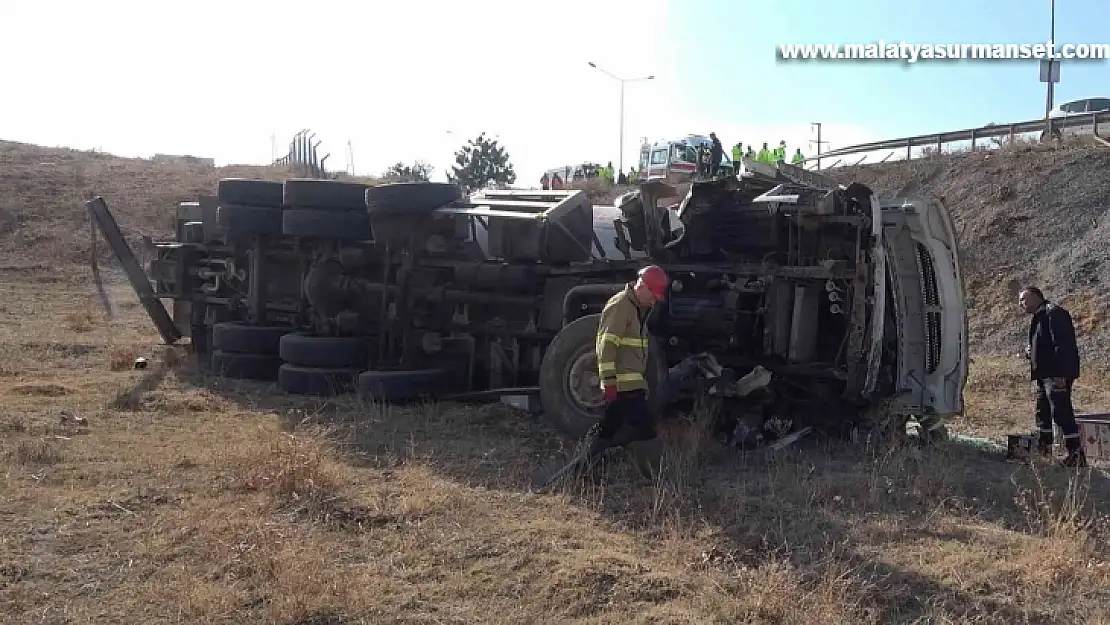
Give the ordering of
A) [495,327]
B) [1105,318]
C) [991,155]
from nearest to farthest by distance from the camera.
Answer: [495,327] < [1105,318] < [991,155]

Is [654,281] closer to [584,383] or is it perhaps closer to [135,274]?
[584,383]

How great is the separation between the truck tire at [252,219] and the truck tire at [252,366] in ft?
3.88

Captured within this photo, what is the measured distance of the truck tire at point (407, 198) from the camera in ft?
26.9

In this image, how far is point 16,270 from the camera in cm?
2152

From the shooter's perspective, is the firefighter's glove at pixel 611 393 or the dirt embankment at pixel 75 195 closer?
the firefighter's glove at pixel 611 393

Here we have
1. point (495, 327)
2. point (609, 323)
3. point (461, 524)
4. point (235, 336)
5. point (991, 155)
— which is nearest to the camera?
point (461, 524)

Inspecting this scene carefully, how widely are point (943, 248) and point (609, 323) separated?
2824 mm

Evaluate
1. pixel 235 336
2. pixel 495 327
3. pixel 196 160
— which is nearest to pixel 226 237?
pixel 235 336

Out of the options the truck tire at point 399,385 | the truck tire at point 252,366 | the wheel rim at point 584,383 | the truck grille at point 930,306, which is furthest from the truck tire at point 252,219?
the truck grille at point 930,306

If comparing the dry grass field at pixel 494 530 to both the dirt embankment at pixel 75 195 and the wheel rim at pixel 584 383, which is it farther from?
the dirt embankment at pixel 75 195

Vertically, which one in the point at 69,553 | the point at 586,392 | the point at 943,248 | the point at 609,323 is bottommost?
the point at 69,553

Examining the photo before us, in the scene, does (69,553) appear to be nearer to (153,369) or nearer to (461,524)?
(461,524)

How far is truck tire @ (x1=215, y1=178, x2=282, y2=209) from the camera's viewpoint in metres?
9.39

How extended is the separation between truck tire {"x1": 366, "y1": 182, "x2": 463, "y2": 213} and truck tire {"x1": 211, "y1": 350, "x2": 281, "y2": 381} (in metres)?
1.95
